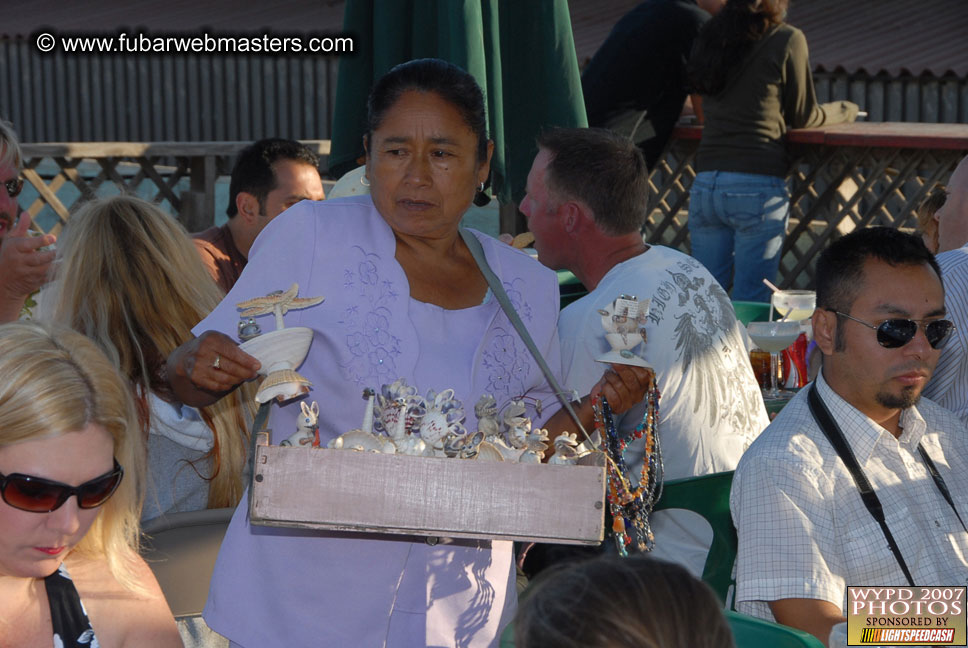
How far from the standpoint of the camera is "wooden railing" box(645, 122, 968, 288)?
674 centimetres

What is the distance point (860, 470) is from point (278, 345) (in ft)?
4.33

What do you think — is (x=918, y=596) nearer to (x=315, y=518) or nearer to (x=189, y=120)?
→ (x=315, y=518)

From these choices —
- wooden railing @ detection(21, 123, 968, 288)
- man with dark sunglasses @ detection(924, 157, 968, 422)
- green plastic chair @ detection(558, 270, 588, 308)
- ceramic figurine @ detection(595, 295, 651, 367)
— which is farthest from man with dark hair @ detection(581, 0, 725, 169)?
ceramic figurine @ detection(595, 295, 651, 367)

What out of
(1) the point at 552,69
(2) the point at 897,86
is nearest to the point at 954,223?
(1) the point at 552,69

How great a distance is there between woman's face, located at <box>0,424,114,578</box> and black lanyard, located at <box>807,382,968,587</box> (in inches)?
59.9

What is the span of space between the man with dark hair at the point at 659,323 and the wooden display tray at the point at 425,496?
89cm

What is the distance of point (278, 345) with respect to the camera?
1807 millimetres

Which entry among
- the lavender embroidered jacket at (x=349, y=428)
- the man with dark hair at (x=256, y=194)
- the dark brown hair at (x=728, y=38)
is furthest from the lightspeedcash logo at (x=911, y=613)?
the dark brown hair at (x=728, y=38)

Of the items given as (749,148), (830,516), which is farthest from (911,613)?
(749,148)

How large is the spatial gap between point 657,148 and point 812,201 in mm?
1824

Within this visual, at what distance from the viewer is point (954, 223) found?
3.73 meters

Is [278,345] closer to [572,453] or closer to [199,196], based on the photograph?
[572,453]

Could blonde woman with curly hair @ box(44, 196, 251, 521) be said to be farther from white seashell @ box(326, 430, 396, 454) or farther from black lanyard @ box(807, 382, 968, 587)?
black lanyard @ box(807, 382, 968, 587)

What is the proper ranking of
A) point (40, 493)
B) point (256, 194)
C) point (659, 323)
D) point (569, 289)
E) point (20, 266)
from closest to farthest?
point (40, 493) < point (659, 323) < point (20, 266) < point (569, 289) < point (256, 194)
